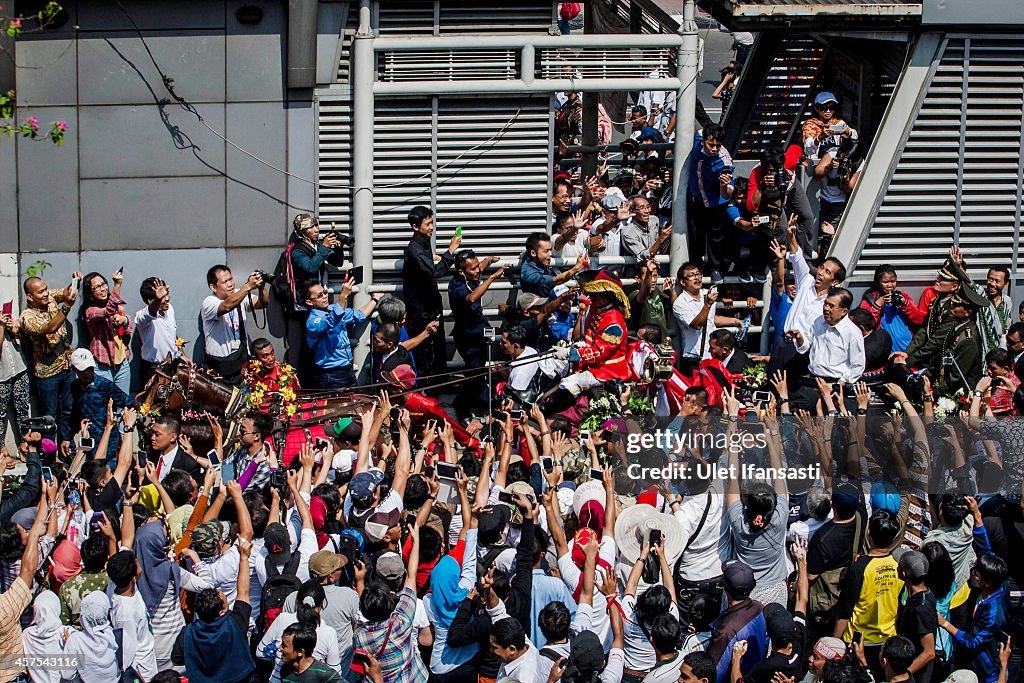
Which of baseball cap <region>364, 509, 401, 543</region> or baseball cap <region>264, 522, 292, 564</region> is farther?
baseball cap <region>364, 509, 401, 543</region>

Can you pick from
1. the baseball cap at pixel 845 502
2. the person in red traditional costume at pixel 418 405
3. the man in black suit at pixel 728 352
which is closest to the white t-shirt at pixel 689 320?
Result: the man in black suit at pixel 728 352

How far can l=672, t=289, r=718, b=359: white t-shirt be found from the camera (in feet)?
46.0

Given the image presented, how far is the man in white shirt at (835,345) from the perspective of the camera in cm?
1329

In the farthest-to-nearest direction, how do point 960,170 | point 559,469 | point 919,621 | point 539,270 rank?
point 960,170
point 539,270
point 559,469
point 919,621

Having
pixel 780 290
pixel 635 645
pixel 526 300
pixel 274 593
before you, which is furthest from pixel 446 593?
pixel 780 290

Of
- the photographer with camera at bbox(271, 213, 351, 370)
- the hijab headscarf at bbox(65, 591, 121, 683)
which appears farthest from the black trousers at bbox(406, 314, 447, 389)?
the hijab headscarf at bbox(65, 591, 121, 683)

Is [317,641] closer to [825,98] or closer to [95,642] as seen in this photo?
[95,642]

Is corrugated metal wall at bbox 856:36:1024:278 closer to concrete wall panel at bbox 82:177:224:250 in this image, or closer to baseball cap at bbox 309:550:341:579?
concrete wall panel at bbox 82:177:224:250

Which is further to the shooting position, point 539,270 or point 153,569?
point 539,270

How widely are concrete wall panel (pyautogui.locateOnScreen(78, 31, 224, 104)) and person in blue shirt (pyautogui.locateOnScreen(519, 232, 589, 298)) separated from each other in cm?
320

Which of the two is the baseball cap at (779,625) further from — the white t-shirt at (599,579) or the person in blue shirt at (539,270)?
the person in blue shirt at (539,270)

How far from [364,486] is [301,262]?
12.3 feet

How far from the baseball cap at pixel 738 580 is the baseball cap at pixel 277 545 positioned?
9.12 feet

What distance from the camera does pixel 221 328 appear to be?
13922 mm
